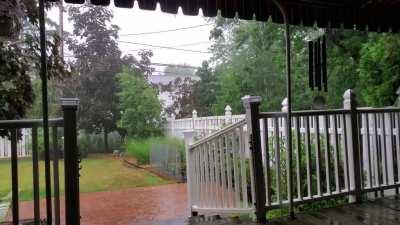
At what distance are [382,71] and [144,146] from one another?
6671 mm

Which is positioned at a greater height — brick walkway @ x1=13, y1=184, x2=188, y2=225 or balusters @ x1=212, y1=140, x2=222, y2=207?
balusters @ x1=212, y1=140, x2=222, y2=207

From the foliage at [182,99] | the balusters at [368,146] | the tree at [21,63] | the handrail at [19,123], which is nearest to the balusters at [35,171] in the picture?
the handrail at [19,123]

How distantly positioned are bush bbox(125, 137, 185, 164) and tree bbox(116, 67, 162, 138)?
17.3 inches

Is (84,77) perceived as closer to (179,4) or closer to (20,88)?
(20,88)

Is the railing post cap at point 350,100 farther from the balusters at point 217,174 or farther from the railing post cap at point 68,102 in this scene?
the railing post cap at point 68,102

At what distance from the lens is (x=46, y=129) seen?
73.8 inches

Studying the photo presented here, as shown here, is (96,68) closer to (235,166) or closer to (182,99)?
(182,99)

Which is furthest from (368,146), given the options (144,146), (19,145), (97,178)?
(144,146)

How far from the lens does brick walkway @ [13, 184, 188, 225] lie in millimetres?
4836

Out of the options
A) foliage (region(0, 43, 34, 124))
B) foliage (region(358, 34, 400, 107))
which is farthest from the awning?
foliage (region(0, 43, 34, 124))

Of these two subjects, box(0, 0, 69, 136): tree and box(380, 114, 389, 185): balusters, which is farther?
box(0, 0, 69, 136): tree

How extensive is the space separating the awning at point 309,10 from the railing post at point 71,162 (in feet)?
2.38

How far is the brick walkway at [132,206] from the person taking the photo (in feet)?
15.9

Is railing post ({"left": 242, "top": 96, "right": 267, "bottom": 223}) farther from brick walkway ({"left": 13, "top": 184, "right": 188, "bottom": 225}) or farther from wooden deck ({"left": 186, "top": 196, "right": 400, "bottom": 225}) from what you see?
brick walkway ({"left": 13, "top": 184, "right": 188, "bottom": 225})
